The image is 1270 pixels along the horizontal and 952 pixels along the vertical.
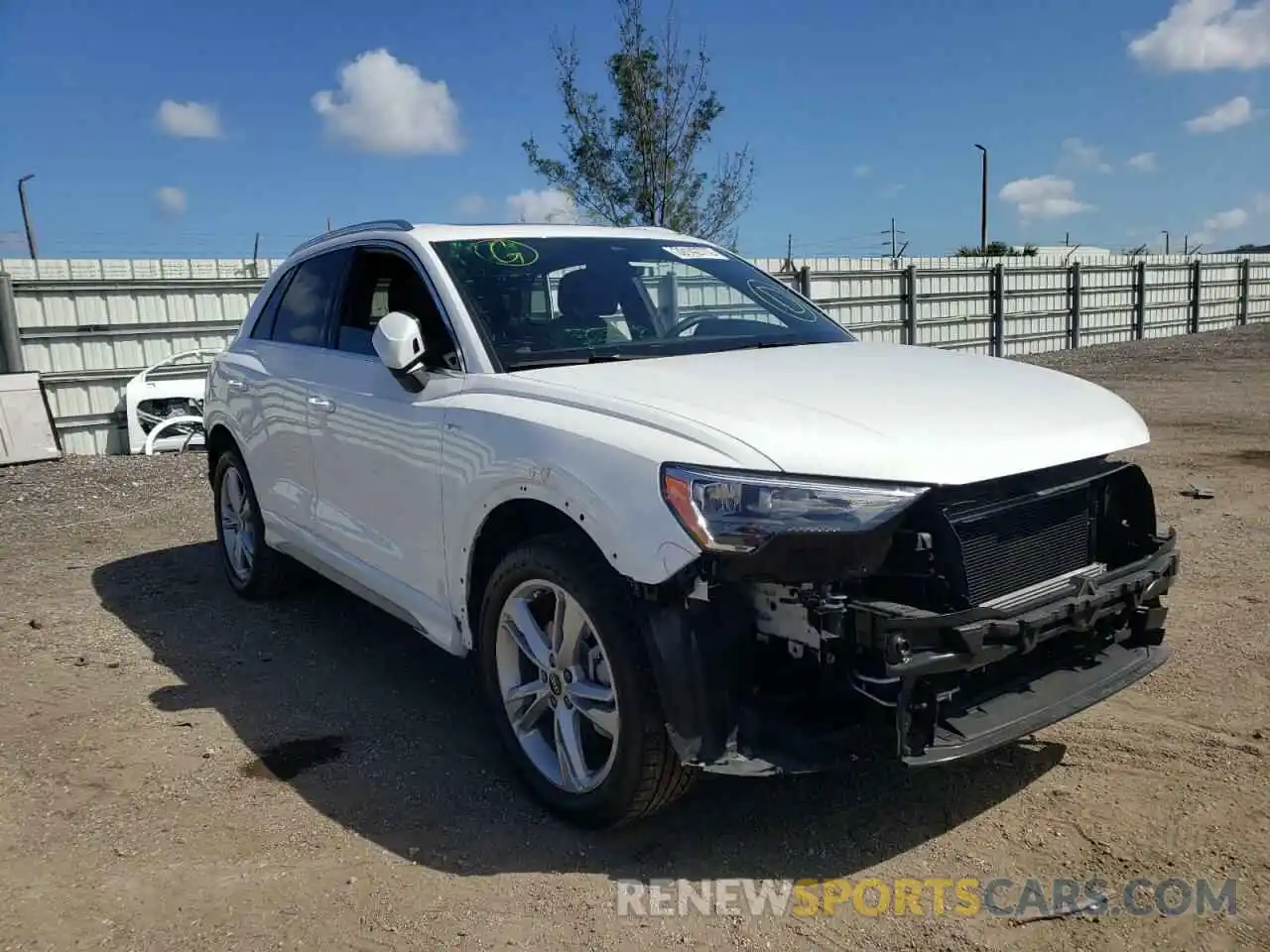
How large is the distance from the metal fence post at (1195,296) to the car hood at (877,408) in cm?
2886

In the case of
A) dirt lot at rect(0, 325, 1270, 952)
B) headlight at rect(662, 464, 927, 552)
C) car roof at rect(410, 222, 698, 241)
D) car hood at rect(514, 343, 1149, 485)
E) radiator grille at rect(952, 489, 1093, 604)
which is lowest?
dirt lot at rect(0, 325, 1270, 952)

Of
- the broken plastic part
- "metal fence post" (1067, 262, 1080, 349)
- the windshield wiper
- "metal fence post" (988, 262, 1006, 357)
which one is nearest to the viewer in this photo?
the windshield wiper

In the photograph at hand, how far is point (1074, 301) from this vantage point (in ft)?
81.5

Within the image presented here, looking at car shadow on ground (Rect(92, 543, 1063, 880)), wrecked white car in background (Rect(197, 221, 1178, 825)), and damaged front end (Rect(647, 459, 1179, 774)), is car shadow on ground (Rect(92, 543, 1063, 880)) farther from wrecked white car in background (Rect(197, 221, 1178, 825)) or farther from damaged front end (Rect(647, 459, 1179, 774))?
damaged front end (Rect(647, 459, 1179, 774))

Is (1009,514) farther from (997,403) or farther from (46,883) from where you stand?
(46,883)

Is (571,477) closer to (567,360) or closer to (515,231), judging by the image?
(567,360)

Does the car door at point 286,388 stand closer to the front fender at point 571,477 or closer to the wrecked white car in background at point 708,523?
the wrecked white car in background at point 708,523

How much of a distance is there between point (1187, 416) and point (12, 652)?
11.6 metres

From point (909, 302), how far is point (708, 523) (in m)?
18.9

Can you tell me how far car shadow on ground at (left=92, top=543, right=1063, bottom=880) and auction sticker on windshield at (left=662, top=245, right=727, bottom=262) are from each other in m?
2.05

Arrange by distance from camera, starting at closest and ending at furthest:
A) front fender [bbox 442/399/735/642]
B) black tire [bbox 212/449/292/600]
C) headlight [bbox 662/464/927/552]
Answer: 1. headlight [bbox 662/464/927/552]
2. front fender [bbox 442/399/735/642]
3. black tire [bbox 212/449/292/600]

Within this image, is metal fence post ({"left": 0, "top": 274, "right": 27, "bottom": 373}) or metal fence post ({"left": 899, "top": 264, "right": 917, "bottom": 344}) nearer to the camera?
metal fence post ({"left": 0, "top": 274, "right": 27, "bottom": 373})

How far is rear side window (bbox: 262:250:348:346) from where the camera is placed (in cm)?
467

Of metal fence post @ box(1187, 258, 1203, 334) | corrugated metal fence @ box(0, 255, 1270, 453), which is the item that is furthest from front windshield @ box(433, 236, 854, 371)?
metal fence post @ box(1187, 258, 1203, 334)
